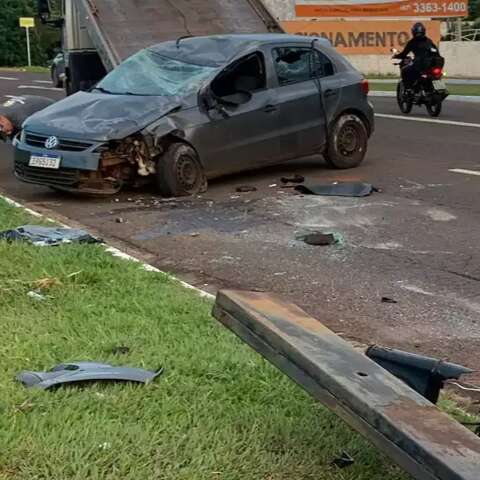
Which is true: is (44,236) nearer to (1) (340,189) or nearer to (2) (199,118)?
(2) (199,118)

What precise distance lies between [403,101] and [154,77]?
890cm

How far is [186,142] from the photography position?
9641 millimetres

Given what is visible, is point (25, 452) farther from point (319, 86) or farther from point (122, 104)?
point (319, 86)

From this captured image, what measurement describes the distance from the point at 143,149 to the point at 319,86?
2839mm

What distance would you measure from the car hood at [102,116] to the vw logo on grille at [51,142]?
0.06 m

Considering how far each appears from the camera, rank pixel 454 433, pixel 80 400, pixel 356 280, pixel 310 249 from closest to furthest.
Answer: pixel 454 433 < pixel 80 400 < pixel 356 280 < pixel 310 249

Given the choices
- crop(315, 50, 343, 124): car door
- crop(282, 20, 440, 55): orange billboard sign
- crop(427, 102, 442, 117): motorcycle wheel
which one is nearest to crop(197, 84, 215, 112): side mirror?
crop(315, 50, 343, 124): car door

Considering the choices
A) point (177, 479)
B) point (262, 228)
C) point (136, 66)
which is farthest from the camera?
point (136, 66)

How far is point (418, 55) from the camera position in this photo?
17.1 m

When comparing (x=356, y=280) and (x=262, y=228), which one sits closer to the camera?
(x=356, y=280)

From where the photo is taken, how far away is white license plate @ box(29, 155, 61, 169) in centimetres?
925

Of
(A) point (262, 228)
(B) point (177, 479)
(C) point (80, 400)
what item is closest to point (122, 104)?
Result: (A) point (262, 228)

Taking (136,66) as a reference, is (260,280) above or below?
below

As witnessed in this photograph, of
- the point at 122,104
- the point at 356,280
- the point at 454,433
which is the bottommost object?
the point at 356,280
